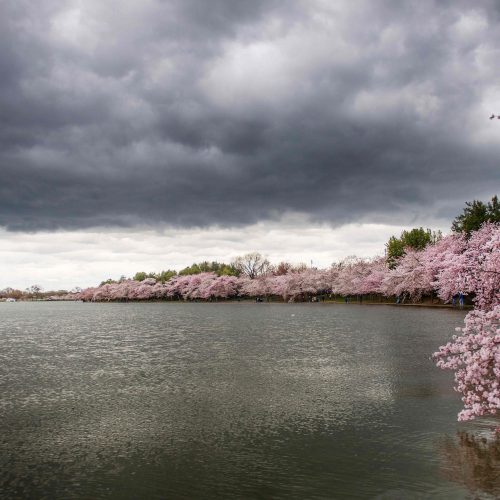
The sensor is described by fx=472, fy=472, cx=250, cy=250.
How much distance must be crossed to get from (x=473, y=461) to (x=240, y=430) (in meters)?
5.80

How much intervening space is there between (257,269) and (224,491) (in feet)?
566

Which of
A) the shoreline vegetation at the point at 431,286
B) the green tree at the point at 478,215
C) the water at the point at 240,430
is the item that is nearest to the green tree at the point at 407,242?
the shoreline vegetation at the point at 431,286

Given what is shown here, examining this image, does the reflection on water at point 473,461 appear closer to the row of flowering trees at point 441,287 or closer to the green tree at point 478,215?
the row of flowering trees at point 441,287

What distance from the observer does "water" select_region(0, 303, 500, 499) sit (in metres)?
9.50

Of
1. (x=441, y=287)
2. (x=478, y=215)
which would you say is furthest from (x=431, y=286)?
(x=441, y=287)

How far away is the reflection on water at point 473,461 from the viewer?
30.2ft

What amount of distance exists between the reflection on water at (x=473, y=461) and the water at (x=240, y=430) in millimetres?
41

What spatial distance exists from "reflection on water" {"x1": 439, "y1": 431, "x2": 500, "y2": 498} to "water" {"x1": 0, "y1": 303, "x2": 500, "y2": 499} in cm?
4

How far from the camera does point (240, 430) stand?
13.0 meters

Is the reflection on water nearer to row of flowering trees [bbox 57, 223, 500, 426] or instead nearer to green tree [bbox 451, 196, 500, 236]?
row of flowering trees [bbox 57, 223, 500, 426]

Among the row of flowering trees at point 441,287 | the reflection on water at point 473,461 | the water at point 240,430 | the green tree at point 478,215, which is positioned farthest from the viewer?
the green tree at point 478,215

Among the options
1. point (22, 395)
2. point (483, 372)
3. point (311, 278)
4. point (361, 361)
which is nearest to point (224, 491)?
point (483, 372)

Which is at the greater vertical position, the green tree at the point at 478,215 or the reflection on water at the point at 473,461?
the green tree at the point at 478,215

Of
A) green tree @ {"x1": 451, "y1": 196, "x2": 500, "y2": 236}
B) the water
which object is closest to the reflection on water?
the water
